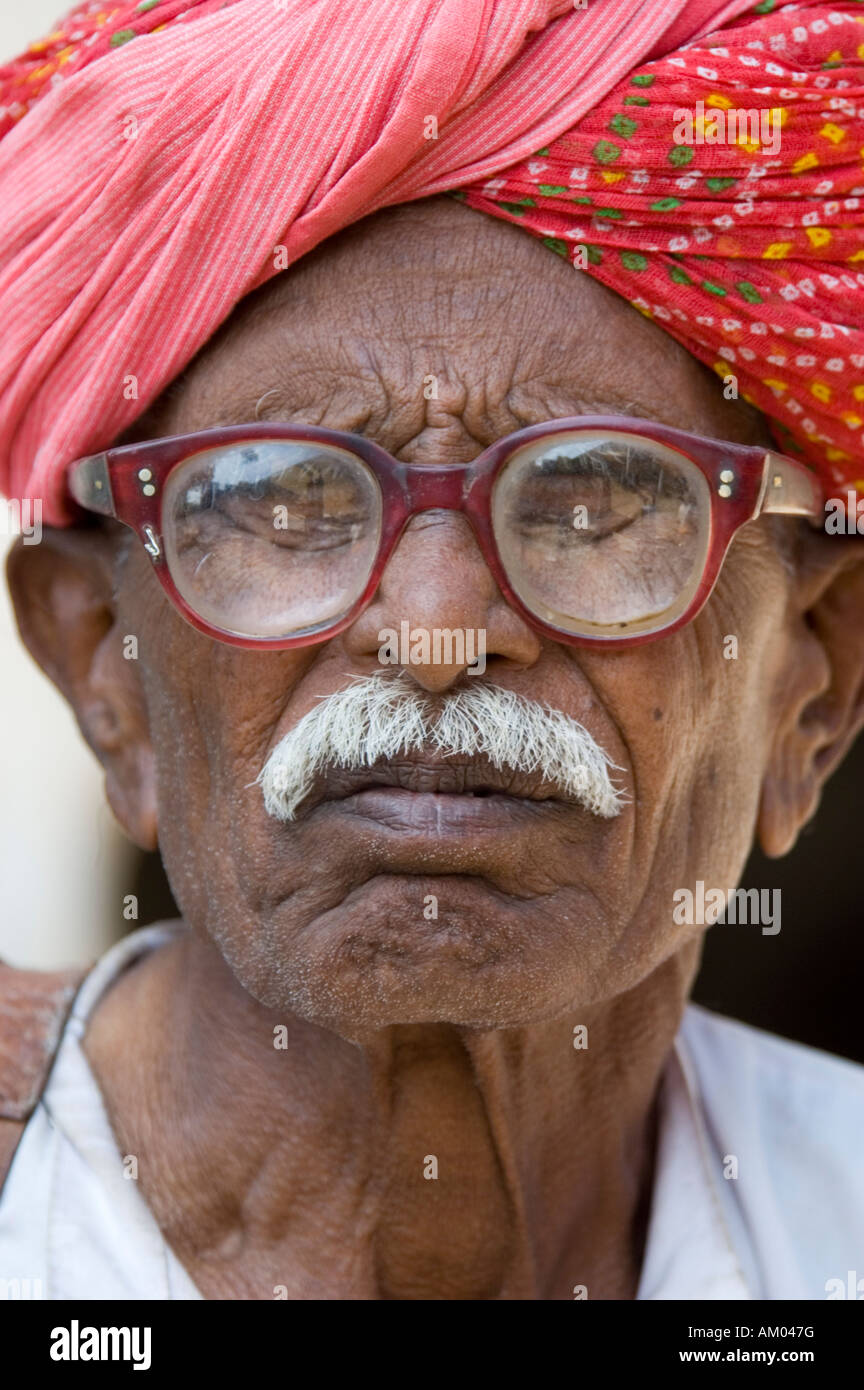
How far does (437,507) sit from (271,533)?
0.24 m

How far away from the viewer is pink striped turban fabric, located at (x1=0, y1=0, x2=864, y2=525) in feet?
6.88

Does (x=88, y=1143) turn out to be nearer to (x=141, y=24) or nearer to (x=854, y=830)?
(x=141, y=24)

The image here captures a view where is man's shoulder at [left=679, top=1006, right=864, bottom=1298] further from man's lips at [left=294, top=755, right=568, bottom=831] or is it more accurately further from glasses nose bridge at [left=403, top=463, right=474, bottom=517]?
glasses nose bridge at [left=403, top=463, right=474, bottom=517]

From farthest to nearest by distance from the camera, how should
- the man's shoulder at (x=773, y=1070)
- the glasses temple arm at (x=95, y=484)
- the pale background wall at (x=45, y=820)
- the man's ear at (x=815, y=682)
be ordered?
1. the pale background wall at (x=45, y=820)
2. the man's shoulder at (x=773, y=1070)
3. the man's ear at (x=815, y=682)
4. the glasses temple arm at (x=95, y=484)

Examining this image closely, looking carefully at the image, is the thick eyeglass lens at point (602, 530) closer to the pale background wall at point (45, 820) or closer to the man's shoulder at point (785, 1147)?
the man's shoulder at point (785, 1147)

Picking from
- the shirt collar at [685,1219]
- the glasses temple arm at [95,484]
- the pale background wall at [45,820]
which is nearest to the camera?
the glasses temple arm at [95,484]

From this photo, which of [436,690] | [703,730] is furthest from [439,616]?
[703,730]

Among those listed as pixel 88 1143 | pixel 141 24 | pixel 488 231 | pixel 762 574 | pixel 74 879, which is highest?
pixel 141 24

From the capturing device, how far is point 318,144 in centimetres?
210

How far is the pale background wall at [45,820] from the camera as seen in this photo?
492 centimetres

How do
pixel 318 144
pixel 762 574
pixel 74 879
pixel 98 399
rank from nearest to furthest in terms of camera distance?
pixel 318 144 < pixel 98 399 < pixel 762 574 < pixel 74 879

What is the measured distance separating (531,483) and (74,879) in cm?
333

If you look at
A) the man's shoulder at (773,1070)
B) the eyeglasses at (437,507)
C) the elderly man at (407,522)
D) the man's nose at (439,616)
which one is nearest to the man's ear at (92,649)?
the elderly man at (407,522)

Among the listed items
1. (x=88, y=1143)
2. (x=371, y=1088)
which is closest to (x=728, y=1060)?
(x=371, y=1088)
